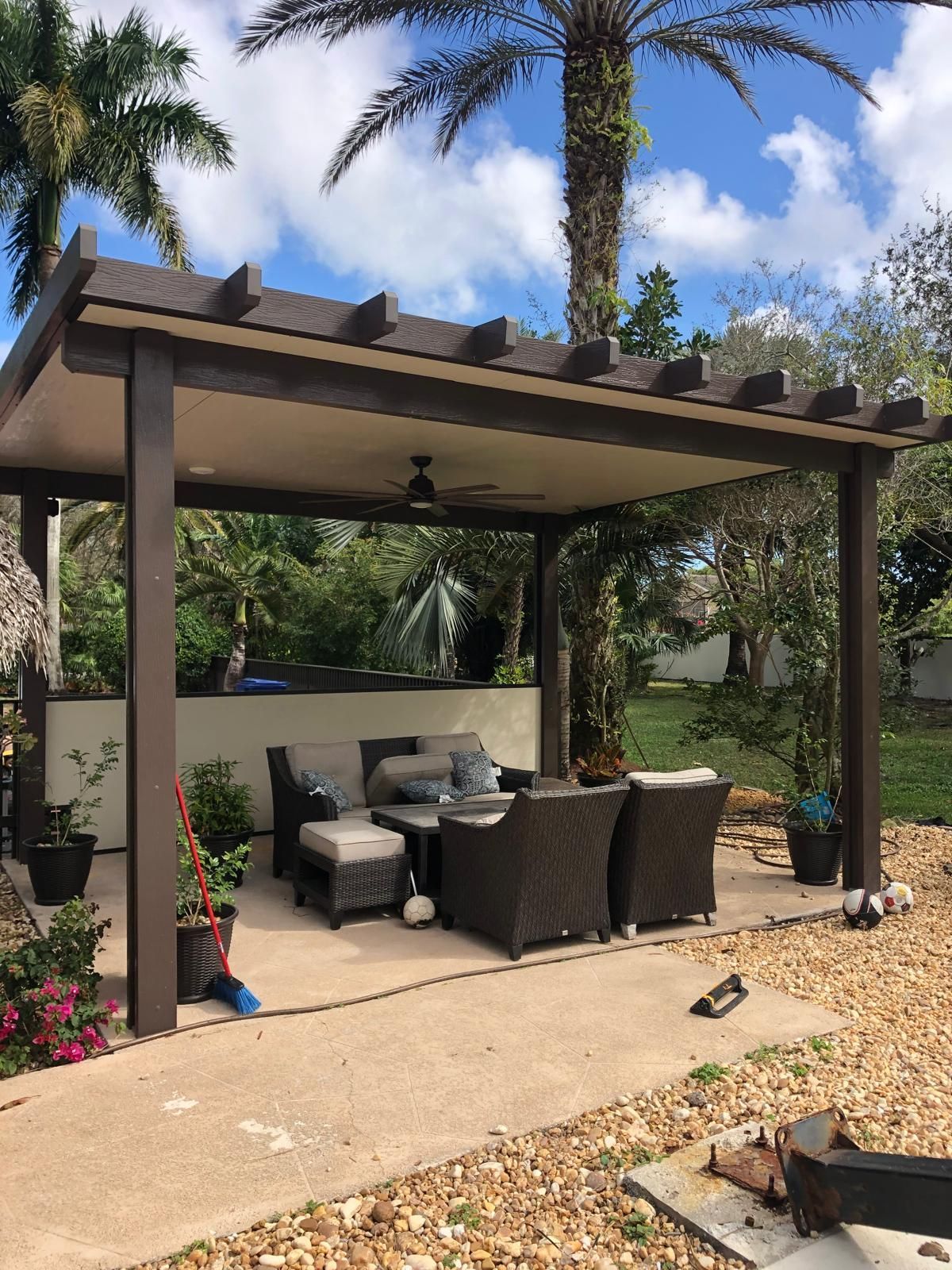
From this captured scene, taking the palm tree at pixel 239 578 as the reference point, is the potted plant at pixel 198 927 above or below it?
below

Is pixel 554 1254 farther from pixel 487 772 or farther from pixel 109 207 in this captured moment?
pixel 109 207

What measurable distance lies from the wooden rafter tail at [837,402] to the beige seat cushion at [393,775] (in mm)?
3492

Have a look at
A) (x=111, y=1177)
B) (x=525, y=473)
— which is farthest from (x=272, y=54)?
(x=111, y=1177)

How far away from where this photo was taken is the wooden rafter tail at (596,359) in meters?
4.38

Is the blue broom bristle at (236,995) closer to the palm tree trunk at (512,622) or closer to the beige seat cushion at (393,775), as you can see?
the beige seat cushion at (393,775)

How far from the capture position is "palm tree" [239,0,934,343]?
8.49 meters

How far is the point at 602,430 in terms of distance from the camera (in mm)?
5152

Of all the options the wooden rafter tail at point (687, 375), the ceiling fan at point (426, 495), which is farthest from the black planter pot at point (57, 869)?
the wooden rafter tail at point (687, 375)

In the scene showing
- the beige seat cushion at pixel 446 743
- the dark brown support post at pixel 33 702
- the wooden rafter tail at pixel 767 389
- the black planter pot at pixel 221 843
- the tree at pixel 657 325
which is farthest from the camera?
the tree at pixel 657 325

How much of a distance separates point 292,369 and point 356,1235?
10.4 feet

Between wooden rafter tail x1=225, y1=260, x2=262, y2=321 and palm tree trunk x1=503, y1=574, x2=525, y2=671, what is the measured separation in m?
8.22

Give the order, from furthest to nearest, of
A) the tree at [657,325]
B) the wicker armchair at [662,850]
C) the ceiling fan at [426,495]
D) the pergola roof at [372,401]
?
1. the tree at [657,325]
2. the ceiling fan at [426,495]
3. the wicker armchair at [662,850]
4. the pergola roof at [372,401]

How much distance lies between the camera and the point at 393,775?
22.8 feet

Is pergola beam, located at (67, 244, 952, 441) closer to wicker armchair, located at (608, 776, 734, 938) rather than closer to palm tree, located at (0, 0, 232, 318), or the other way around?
wicker armchair, located at (608, 776, 734, 938)
